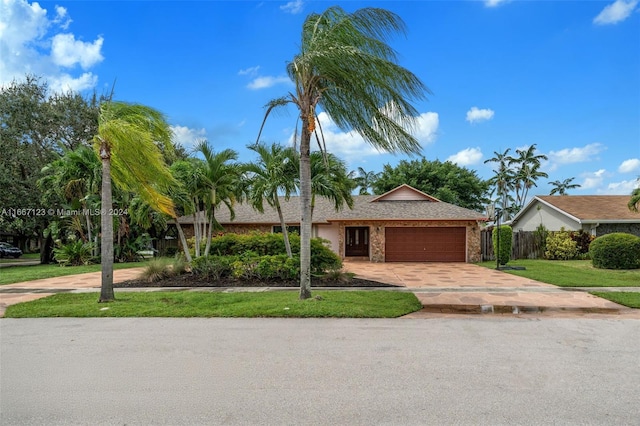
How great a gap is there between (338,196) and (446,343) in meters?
6.98

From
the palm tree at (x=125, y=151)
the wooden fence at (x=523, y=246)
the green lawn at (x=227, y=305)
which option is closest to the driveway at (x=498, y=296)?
the green lawn at (x=227, y=305)

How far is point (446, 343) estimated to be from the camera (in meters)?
5.57

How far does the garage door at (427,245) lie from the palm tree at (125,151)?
14.3 meters

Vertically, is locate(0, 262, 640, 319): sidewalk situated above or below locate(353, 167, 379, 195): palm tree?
below

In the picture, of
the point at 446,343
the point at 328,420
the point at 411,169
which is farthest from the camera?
the point at 411,169

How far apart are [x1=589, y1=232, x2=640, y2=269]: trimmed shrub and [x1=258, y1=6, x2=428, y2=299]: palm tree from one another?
41.1 feet

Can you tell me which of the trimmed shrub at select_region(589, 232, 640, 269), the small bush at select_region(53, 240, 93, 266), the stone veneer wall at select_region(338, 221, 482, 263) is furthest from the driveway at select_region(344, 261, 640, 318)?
the small bush at select_region(53, 240, 93, 266)

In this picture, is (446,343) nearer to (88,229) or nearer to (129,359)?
(129,359)

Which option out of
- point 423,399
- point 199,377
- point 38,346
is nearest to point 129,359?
point 199,377

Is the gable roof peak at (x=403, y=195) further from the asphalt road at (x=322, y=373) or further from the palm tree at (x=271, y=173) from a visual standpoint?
the asphalt road at (x=322, y=373)

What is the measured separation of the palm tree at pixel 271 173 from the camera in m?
11.8

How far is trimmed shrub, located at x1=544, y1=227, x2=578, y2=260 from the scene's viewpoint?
67.6ft

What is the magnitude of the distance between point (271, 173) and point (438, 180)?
2594 cm

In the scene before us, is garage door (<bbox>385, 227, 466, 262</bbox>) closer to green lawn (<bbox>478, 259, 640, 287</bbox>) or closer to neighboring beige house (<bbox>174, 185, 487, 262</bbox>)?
neighboring beige house (<bbox>174, 185, 487, 262</bbox>)
